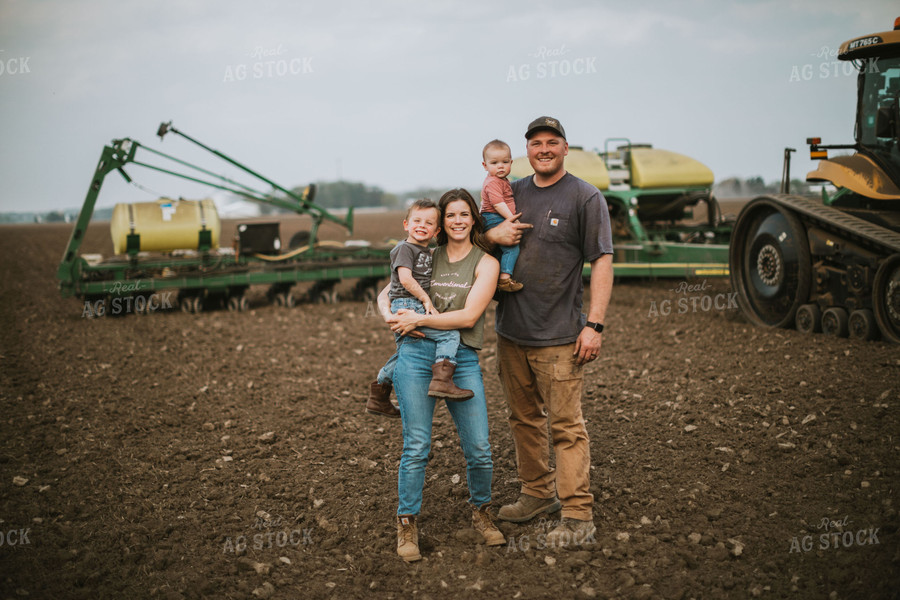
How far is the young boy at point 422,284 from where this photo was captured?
400 centimetres

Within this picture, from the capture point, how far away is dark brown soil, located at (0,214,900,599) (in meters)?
3.99

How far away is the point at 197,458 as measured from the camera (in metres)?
6.00

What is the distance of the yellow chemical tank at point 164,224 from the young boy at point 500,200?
10243mm

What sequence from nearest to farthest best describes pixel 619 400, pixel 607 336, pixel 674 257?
pixel 619 400
pixel 607 336
pixel 674 257

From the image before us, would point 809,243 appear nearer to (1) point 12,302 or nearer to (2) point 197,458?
(2) point 197,458

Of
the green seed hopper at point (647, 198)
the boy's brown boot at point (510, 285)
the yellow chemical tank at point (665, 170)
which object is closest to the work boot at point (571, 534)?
the boy's brown boot at point (510, 285)

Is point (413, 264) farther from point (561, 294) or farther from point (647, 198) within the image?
point (647, 198)

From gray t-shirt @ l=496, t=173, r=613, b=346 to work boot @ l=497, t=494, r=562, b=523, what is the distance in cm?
102

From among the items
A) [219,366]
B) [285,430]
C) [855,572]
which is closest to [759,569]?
[855,572]

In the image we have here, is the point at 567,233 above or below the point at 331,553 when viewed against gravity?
above

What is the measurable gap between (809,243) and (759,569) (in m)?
5.91

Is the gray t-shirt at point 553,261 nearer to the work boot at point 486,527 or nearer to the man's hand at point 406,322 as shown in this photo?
the man's hand at point 406,322

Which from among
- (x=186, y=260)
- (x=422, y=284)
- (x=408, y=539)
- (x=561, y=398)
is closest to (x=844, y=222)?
(x=561, y=398)

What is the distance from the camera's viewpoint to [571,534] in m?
4.23
